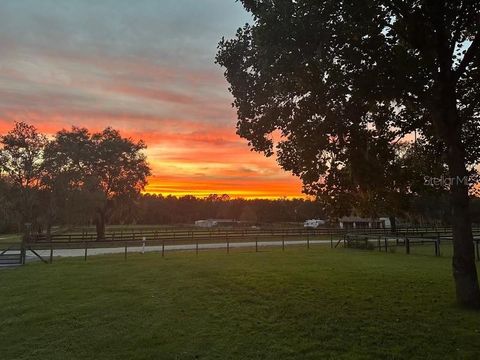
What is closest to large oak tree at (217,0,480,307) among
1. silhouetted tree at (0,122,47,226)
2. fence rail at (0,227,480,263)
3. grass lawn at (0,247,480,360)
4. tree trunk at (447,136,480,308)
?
tree trunk at (447,136,480,308)

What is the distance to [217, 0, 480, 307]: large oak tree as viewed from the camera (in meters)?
8.88

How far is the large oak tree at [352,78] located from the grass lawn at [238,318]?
2123mm

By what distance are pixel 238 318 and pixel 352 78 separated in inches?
227

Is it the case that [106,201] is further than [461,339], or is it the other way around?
[106,201]

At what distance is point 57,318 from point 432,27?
1055 centimetres

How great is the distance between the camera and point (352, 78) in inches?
372

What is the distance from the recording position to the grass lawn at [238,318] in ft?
22.0

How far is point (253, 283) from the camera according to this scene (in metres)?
12.4

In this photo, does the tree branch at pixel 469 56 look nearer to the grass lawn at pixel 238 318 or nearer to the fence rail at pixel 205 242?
the grass lawn at pixel 238 318

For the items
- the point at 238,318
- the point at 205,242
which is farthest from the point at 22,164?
the point at 238,318

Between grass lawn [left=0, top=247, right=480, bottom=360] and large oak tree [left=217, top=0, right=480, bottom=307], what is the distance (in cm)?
212

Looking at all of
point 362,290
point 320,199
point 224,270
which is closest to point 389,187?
point 320,199

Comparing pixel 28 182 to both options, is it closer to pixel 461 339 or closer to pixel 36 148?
pixel 36 148

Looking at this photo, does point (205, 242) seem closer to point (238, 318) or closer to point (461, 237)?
point (238, 318)
